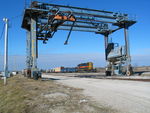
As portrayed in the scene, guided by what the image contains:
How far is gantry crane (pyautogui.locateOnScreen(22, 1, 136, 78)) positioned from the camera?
66.7ft

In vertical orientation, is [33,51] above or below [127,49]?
below

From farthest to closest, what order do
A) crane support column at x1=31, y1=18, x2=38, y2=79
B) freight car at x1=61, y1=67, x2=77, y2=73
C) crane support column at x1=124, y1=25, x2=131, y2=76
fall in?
freight car at x1=61, y1=67, x2=77, y2=73, crane support column at x1=124, y1=25, x2=131, y2=76, crane support column at x1=31, y1=18, x2=38, y2=79

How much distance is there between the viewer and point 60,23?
21141 mm

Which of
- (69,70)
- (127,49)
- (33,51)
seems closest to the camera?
(33,51)

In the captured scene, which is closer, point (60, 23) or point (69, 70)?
point (60, 23)

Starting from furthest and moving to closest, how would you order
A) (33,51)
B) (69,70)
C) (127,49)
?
(69,70) → (127,49) → (33,51)

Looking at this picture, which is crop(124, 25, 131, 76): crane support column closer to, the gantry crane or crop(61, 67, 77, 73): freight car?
the gantry crane

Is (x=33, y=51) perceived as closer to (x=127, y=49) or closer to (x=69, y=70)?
(x=127, y=49)

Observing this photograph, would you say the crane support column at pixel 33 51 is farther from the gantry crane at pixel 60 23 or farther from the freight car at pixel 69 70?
the freight car at pixel 69 70

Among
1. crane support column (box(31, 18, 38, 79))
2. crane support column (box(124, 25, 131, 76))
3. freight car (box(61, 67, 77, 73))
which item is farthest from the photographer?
freight car (box(61, 67, 77, 73))

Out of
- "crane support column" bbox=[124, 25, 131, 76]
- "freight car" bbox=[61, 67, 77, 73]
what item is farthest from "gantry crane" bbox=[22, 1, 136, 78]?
"freight car" bbox=[61, 67, 77, 73]

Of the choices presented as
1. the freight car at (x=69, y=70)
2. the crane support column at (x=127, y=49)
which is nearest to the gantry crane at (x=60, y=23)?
the crane support column at (x=127, y=49)

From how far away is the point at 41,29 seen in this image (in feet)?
72.0

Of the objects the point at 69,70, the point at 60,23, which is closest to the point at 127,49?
the point at 60,23
